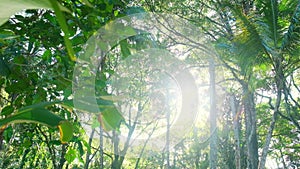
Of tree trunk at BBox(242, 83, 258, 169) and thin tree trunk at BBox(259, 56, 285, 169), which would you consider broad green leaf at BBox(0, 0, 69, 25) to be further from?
tree trunk at BBox(242, 83, 258, 169)

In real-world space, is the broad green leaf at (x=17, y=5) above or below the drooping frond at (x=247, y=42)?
below

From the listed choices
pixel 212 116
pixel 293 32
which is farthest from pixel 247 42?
pixel 212 116

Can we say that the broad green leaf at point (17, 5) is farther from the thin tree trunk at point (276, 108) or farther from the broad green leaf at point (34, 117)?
the thin tree trunk at point (276, 108)

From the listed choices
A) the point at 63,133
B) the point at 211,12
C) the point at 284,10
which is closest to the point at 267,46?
the point at 284,10

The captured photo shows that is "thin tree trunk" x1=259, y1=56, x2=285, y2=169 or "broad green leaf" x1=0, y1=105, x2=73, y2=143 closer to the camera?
"broad green leaf" x1=0, y1=105, x2=73, y2=143

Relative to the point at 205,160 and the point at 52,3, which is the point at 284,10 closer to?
the point at 52,3

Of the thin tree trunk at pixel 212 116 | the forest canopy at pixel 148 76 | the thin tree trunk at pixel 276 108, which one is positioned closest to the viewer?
the forest canopy at pixel 148 76

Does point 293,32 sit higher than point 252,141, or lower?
higher

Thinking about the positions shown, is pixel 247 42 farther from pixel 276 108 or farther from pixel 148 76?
pixel 148 76

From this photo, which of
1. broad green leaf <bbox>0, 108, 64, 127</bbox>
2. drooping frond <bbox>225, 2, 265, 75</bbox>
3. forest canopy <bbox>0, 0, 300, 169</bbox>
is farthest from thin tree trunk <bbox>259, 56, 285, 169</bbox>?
Answer: broad green leaf <bbox>0, 108, 64, 127</bbox>

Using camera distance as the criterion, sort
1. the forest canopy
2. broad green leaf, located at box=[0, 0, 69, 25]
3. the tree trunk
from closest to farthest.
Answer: broad green leaf, located at box=[0, 0, 69, 25]
the forest canopy
the tree trunk


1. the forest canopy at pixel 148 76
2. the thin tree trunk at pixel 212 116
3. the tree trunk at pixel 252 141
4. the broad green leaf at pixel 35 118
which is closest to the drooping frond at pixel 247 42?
the forest canopy at pixel 148 76

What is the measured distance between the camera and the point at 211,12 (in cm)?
816

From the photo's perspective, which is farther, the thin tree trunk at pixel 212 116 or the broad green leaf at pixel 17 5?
the thin tree trunk at pixel 212 116
